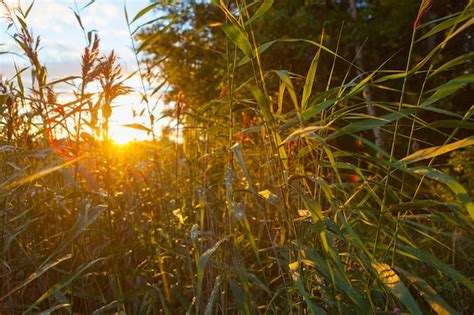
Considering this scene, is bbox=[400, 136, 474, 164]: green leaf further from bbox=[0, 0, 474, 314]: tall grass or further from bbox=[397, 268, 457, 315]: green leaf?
bbox=[397, 268, 457, 315]: green leaf

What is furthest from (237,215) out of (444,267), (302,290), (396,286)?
(444,267)

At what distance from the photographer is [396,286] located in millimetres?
1417

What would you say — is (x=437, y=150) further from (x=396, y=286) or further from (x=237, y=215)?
(x=237, y=215)

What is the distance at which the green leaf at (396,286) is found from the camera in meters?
1.34

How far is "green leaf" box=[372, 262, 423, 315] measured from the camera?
52.9 inches

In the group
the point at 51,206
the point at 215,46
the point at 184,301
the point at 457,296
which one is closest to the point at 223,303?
the point at 184,301

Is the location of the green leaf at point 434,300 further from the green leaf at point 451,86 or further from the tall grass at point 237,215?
the green leaf at point 451,86

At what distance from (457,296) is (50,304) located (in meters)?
1.77

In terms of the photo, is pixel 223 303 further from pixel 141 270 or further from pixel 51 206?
pixel 51 206

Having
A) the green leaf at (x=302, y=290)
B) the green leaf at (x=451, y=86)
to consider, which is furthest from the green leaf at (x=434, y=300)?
the green leaf at (x=451, y=86)

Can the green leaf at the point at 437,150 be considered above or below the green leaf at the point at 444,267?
above

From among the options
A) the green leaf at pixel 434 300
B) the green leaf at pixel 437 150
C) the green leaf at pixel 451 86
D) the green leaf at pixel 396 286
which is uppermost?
the green leaf at pixel 451 86

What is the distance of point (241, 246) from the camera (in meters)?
2.65

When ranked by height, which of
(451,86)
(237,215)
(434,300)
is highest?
(451,86)
